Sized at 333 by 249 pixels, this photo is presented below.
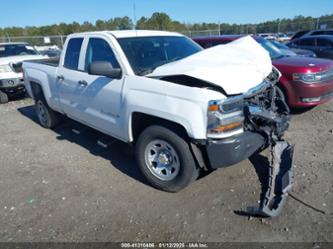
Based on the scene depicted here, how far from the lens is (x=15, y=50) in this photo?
10242mm

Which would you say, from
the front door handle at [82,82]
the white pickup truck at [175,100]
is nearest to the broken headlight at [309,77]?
the white pickup truck at [175,100]

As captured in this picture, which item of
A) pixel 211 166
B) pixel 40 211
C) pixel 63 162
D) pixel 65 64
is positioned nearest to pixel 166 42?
pixel 65 64

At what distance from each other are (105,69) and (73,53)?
162 cm

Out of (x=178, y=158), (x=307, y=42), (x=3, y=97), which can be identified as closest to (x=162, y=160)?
(x=178, y=158)

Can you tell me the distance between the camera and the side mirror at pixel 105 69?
366 cm

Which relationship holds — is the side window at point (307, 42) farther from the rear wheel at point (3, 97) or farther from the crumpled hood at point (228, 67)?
the rear wheel at point (3, 97)

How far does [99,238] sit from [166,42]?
300 centimetres

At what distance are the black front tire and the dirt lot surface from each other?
149mm

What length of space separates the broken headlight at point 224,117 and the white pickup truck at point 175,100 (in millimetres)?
10

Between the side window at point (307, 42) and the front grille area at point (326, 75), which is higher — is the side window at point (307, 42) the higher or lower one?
the higher one

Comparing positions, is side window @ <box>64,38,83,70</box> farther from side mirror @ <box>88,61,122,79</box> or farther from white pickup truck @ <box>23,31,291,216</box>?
side mirror @ <box>88,61,122,79</box>

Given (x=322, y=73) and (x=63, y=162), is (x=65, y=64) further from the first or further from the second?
(x=322, y=73)

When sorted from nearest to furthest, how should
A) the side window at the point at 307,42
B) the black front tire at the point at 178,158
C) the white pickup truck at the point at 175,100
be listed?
the white pickup truck at the point at 175,100 < the black front tire at the point at 178,158 < the side window at the point at 307,42

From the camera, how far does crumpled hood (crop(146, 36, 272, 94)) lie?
3180 mm
